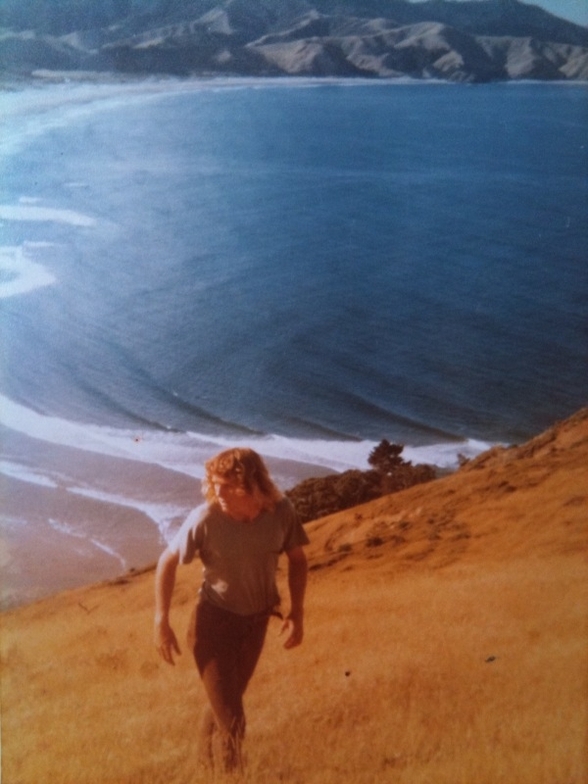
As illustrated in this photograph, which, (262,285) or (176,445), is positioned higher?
(262,285)

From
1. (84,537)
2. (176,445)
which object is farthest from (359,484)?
(84,537)

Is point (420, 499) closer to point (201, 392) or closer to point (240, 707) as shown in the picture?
point (201, 392)

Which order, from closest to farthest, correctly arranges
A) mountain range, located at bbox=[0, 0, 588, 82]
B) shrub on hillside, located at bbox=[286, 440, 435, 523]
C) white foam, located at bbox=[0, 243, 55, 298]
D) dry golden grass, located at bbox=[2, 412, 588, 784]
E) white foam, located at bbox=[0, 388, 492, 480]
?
dry golden grass, located at bbox=[2, 412, 588, 784], mountain range, located at bbox=[0, 0, 588, 82], white foam, located at bbox=[0, 243, 55, 298], white foam, located at bbox=[0, 388, 492, 480], shrub on hillside, located at bbox=[286, 440, 435, 523]

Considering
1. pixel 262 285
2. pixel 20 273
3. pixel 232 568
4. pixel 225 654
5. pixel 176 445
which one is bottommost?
pixel 176 445

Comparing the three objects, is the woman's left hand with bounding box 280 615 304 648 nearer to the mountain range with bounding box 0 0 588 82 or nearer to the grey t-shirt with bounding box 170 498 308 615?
the grey t-shirt with bounding box 170 498 308 615

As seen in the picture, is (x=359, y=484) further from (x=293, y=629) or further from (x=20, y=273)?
(x=293, y=629)

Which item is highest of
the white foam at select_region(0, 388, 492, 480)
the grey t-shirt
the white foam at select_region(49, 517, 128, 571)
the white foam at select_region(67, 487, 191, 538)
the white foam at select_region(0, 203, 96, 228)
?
the white foam at select_region(0, 203, 96, 228)

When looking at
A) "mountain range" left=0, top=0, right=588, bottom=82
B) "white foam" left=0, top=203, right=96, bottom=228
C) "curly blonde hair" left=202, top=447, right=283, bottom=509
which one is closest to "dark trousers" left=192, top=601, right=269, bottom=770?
"curly blonde hair" left=202, top=447, right=283, bottom=509
